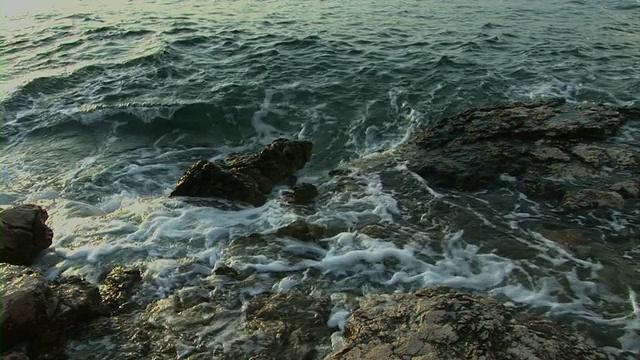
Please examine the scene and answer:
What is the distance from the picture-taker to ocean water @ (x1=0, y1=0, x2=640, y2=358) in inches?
252

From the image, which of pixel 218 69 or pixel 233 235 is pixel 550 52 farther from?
pixel 233 235

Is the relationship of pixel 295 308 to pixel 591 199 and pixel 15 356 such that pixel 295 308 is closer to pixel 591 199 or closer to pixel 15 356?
pixel 15 356

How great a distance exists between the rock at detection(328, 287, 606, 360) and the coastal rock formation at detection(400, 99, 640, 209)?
3.48m

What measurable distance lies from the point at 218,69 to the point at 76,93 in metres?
4.34

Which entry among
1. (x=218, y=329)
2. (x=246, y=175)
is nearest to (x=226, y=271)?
(x=218, y=329)

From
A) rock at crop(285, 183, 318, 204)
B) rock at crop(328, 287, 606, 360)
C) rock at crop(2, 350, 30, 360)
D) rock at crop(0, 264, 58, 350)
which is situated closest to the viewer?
rock at crop(328, 287, 606, 360)

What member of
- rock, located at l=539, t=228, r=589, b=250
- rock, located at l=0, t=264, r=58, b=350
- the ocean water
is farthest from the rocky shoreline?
rock, located at l=539, t=228, r=589, b=250

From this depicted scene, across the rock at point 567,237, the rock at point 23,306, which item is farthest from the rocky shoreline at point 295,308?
the rock at point 567,237

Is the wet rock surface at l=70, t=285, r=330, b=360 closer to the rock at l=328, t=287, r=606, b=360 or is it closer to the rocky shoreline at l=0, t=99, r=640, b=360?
the rocky shoreline at l=0, t=99, r=640, b=360

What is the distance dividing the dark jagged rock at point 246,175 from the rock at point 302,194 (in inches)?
18.5

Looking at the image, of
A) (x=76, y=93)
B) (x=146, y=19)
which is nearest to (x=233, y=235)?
(x=76, y=93)

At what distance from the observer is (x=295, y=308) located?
559 cm

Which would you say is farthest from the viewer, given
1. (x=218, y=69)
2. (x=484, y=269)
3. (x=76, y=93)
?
(x=218, y=69)

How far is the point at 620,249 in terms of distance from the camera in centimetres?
658
